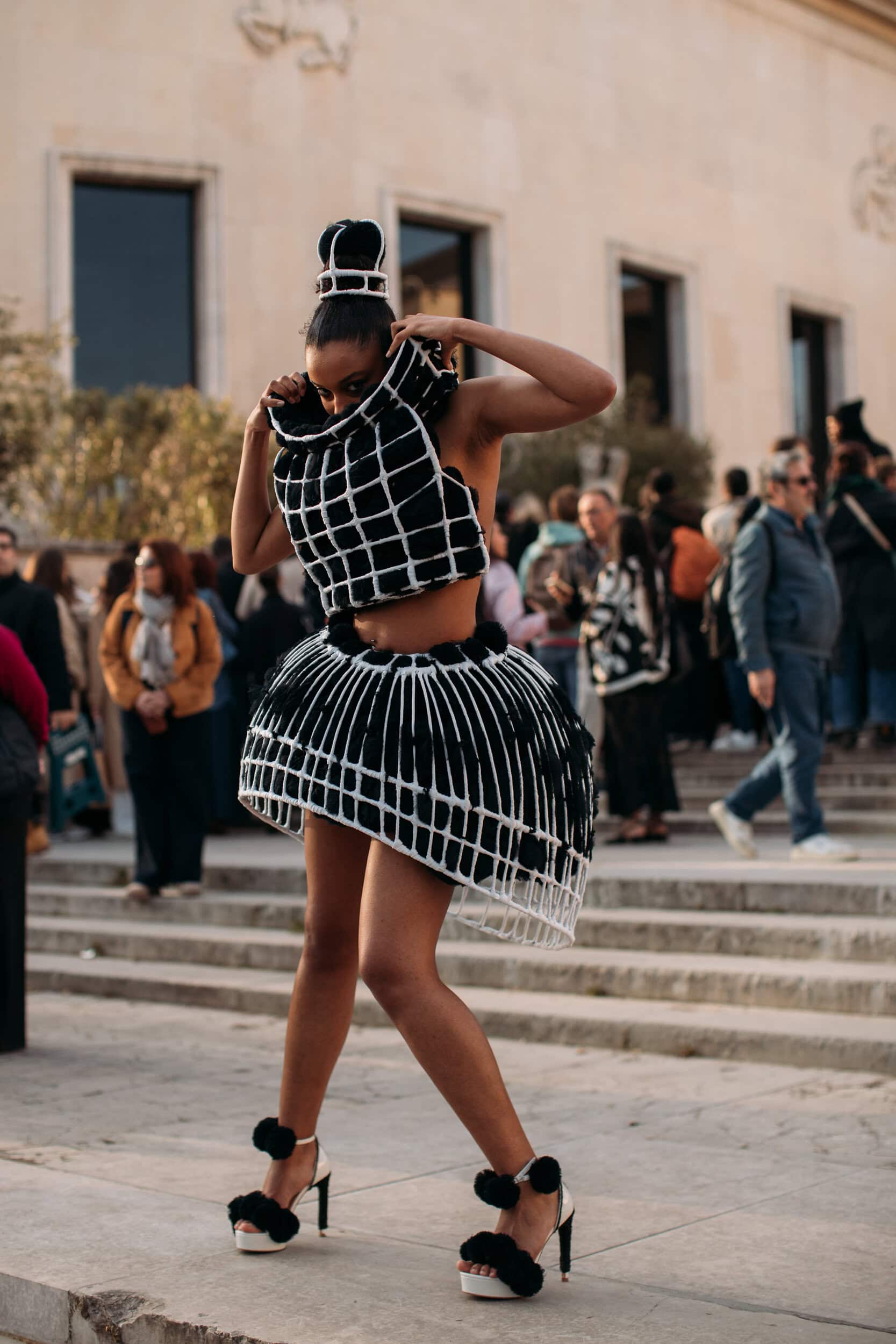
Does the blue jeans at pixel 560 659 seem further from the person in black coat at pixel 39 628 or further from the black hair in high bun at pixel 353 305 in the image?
the black hair in high bun at pixel 353 305

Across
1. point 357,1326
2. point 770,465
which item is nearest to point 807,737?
point 770,465

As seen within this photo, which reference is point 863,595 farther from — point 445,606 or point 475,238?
point 475,238

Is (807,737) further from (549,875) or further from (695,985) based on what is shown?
(549,875)

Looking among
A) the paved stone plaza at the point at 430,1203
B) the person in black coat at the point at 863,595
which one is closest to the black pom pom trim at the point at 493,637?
the paved stone plaza at the point at 430,1203

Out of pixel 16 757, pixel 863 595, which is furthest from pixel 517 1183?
pixel 863 595

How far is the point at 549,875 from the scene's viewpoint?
3254 millimetres

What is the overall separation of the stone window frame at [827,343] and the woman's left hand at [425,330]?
25.0 metres

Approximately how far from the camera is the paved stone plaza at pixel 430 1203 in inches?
116

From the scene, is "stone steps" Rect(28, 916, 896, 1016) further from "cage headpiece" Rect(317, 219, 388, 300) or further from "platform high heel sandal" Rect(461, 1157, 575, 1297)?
"cage headpiece" Rect(317, 219, 388, 300)

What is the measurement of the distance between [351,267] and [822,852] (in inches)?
197

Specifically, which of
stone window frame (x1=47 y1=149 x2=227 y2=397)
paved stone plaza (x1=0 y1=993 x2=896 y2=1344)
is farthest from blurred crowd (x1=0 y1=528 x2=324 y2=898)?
stone window frame (x1=47 y1=149 x2=227 y2=397)

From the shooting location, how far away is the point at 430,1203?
12.5ft

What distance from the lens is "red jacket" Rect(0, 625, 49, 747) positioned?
226 inches

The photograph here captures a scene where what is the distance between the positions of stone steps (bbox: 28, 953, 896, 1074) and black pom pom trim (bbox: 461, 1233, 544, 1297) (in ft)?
7.65
